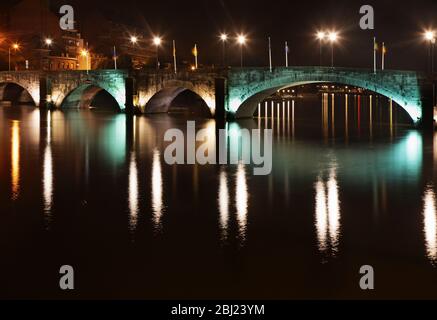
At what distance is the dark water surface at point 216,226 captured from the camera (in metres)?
11.3

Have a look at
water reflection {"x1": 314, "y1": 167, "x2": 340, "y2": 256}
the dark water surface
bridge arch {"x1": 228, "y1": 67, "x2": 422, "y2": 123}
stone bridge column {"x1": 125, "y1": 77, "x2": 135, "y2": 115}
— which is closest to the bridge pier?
bridge arch {"x1": 228, "y1": 67, "x2": 422, "y2": 123}

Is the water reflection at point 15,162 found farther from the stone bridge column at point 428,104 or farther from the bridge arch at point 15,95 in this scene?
the bridge arch at point 15,95

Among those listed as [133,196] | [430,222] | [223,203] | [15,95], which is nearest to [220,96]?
[133,196]

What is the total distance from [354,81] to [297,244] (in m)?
32.4

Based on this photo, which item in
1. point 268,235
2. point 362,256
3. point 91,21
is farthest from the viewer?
point 91,21

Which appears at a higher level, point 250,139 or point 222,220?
point 250,139

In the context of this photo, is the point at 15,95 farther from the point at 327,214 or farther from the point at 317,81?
the point at 327,214

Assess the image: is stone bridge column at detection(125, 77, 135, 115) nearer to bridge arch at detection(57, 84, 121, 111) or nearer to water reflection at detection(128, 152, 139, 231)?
bridge arch at detection(57, 84, 121, 111)

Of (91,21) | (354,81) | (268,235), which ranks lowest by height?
(268,235)

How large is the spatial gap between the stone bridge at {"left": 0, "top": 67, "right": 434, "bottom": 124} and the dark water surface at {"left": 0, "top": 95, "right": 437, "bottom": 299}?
15762 mm

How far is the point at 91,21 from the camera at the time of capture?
97.6 m

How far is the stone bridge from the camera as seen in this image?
42.2m
